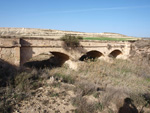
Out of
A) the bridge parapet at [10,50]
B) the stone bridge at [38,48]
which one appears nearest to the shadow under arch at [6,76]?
the bridge parapet at [10,50]

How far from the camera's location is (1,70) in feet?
18.8

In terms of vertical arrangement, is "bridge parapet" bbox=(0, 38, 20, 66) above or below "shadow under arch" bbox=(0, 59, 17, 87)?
above

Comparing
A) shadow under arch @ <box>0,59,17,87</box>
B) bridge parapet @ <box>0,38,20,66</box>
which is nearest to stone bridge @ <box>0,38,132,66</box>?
bridge parapet @ <box>0,38,20,66</box>

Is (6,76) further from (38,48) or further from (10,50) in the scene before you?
(38,48)

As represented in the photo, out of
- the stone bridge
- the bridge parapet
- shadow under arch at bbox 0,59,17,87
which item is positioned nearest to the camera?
shadow under arch at bbox 0,59,17,87

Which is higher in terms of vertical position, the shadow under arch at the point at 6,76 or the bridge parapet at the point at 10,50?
the bridge parapet at the point at 10,50

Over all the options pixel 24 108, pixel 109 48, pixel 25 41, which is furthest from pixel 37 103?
pixel 109 48

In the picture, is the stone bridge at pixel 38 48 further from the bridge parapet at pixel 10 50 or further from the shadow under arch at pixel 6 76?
the shadow under arch at pixel 6 76

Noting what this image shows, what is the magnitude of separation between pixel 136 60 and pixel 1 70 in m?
13.0

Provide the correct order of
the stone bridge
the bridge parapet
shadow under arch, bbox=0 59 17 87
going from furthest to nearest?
the stone bridge < the bridge parapet < shadow under arch, bbox=0 59 17 87

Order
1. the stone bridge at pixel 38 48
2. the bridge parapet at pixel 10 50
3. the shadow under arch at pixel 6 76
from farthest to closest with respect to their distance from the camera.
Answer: the stone bridge at pixel 38 48, the bridge parapet at pixel 10 50, the shadow under arch at pixel 6 76

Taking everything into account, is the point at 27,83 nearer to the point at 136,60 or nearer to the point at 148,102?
the point at 148,102

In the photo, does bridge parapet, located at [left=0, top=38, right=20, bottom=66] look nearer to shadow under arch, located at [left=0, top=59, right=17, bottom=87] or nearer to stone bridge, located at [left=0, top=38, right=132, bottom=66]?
stone bridge, located at [left=0, top=38, right=132, bottom=66]

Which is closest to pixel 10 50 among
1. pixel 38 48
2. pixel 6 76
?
pixel 38 48
